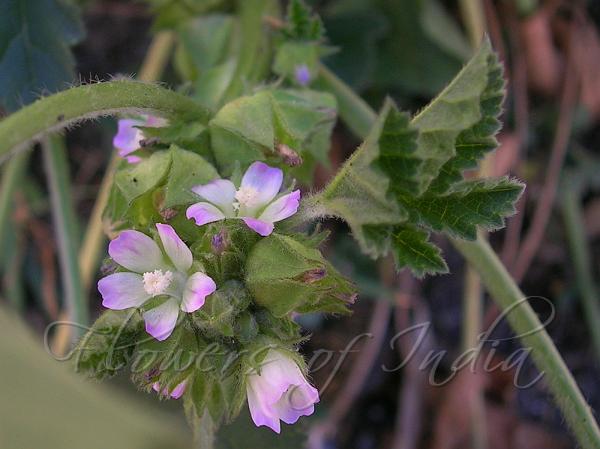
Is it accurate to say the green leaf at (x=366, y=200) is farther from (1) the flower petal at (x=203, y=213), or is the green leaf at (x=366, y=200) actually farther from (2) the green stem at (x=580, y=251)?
(2) the green stem at (x=580, y=251)

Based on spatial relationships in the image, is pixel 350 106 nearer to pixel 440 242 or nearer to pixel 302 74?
pixel 302 74

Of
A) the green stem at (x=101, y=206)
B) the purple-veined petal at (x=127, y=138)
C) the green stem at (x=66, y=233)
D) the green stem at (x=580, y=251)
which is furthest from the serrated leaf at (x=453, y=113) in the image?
the green stem at (x=580, y=251)

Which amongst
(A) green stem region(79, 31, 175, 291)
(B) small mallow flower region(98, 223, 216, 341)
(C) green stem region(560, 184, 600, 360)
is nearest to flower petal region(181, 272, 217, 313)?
(B) small mallow flower region(98, 223, 216, 341)

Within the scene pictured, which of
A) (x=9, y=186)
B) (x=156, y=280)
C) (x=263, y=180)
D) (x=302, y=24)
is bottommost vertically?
(x=9, y=186)

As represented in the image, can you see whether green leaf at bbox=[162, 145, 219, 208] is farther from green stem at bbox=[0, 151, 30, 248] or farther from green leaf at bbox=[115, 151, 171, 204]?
green stem at bbox=[0, 151, 30, 248]

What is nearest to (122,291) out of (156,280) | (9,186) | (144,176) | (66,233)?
(156,280)
